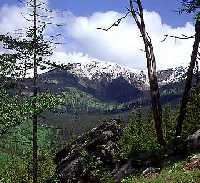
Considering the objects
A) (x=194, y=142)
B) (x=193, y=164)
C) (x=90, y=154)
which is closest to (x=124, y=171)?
(x=194, y=142)

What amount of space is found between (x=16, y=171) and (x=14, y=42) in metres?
69.3

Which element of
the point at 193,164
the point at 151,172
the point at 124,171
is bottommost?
the point at 124,171

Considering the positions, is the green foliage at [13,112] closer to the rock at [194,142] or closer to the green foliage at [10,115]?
the green foliage at [10,115]

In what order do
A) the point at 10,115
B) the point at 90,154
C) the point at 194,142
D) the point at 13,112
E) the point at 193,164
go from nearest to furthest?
the point at 193,164
the point at 194,142
the point at 10,115
the point at 13,112
the point at 90,154

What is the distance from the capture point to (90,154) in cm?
3419

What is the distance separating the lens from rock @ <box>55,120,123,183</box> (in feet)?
101

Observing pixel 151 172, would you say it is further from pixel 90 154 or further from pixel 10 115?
pixel 90 154

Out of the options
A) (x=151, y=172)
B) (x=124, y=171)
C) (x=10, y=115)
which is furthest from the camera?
(x=124, y=171)

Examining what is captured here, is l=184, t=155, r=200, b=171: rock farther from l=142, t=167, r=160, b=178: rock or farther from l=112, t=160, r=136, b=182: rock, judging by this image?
l=112, t=160, r=136, b=182: rock

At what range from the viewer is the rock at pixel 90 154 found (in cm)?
3075

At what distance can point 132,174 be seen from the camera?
2288 centimetres

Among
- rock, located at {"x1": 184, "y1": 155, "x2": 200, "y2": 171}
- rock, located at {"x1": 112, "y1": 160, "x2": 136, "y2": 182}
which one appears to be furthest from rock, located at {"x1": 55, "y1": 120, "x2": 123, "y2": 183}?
rock, located at {"x1": 184, "y1": 155, "x2": 200, "y2": 171}

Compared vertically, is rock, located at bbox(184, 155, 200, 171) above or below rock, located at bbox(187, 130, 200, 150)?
below

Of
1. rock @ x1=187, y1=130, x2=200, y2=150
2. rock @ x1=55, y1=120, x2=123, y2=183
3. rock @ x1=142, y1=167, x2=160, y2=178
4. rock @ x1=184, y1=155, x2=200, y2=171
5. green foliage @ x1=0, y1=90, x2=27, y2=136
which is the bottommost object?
rock @ x1=55, y1=120, x2=123, y2=183
